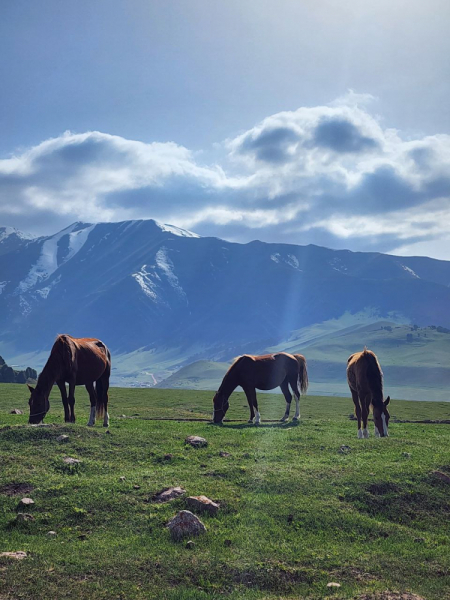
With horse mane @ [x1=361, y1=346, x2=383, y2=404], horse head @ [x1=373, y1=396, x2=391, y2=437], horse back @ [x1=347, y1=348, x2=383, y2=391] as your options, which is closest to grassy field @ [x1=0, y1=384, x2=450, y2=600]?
horse head @ [x1=373, y1=396, x2=391, y2=437]

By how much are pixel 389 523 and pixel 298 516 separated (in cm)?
239

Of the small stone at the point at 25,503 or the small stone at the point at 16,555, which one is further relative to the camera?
the small stone at the point at 25,503

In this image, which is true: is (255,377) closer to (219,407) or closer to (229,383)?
(229,383)

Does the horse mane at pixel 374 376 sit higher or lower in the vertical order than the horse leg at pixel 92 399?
higher

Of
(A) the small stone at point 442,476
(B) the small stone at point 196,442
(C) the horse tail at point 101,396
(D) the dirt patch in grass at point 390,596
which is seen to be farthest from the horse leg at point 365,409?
(D) the dirt patch in grass at point 390,596

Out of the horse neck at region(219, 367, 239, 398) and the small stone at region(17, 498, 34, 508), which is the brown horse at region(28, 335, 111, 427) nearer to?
the horse neck at region(219, 367, 239, 398)

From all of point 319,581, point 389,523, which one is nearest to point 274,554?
point 319,581

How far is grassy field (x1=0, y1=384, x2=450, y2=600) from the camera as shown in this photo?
32.9 ft

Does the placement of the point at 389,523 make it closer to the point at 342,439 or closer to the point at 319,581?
the point at 319,581

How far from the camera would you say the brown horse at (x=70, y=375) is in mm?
22453

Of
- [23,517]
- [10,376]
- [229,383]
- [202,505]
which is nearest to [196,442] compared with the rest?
[202,505]

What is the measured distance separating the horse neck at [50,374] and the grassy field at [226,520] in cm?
370

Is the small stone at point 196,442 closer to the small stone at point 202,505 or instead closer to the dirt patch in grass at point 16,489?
the small stone at point 202,505

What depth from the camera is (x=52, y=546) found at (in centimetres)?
1107
